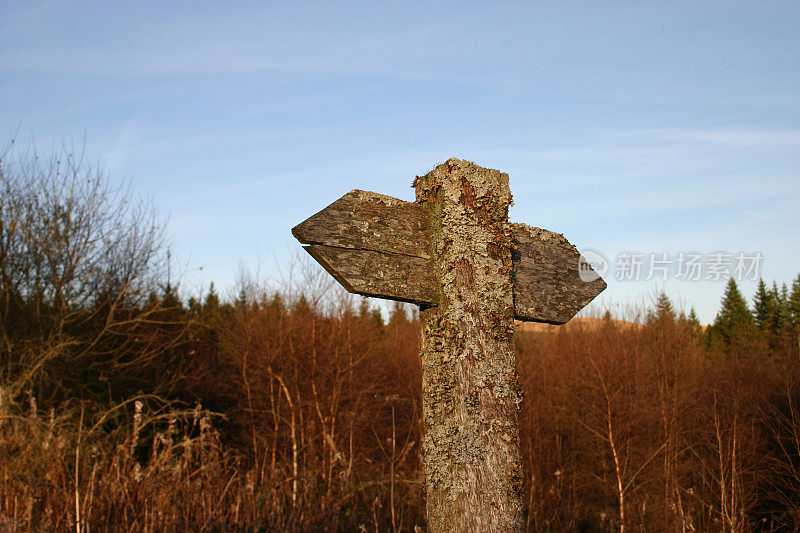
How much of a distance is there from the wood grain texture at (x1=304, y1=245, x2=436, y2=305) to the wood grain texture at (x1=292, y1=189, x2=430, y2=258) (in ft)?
0.08

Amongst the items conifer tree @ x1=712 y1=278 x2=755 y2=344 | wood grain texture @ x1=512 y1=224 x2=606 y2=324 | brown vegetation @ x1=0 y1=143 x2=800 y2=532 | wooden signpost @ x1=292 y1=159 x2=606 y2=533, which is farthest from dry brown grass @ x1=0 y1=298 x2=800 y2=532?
wooden signpost @ x1=292 y1=159 x2=606 y2=533

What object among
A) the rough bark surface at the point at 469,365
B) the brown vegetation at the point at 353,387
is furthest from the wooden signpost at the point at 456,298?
the brown vegetation at the point at 353,387

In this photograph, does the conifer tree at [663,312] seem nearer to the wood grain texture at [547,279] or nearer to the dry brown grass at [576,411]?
the dry brown grass at [576,411]

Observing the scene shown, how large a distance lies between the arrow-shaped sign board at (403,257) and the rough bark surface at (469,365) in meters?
0.07

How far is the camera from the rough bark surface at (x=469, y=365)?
5.92ft

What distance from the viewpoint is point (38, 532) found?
3170 millimetres

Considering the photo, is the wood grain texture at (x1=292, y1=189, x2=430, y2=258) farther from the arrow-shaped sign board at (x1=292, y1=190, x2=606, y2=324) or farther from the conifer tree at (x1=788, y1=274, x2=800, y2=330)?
the conifer tree at (x1=788, y1=274, x2=800, y2=330)

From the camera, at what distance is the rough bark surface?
5.92 feet

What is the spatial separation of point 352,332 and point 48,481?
14535 mm

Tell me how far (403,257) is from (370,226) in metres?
0.15

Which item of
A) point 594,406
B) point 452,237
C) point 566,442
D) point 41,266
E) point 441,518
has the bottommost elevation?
point 566,442

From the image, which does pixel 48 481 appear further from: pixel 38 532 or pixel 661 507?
pixel 661 507

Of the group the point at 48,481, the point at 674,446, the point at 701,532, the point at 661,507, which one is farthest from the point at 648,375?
the point at 48,481

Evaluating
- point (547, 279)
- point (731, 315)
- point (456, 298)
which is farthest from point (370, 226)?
point (731, 315)
